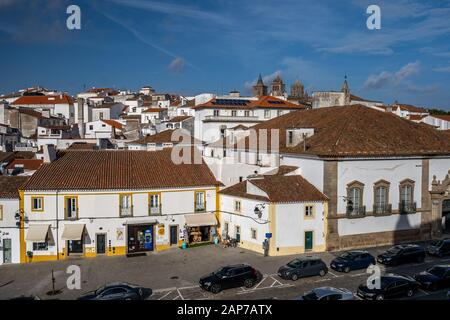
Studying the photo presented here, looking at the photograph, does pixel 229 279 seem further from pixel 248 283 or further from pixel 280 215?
pixel 280 215

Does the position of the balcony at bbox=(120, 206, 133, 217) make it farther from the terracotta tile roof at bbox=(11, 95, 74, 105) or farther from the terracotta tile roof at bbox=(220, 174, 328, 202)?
the terracotta tile roof at bbox=(11, 95, 74, 105)

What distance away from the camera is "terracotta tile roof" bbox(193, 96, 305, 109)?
70750 mm

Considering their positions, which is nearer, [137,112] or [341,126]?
[341,126]

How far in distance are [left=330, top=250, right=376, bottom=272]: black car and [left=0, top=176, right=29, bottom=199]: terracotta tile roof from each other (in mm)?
24507

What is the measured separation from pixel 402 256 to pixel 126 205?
21.3m

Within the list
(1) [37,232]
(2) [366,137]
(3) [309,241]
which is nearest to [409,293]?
(3) [309,241]

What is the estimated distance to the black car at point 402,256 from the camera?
29938 mm

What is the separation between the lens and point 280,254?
3384cm

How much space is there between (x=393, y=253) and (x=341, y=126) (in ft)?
42.3

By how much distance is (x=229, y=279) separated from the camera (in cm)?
2600

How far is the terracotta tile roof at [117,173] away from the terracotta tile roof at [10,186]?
4.68 feet

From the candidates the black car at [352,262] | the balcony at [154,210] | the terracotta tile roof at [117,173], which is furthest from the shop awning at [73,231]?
the black car at [352,262]

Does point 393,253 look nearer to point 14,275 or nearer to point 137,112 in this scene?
point 14,275
